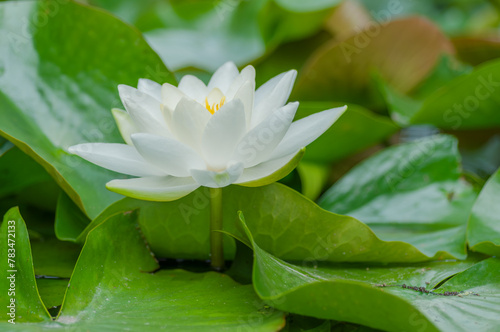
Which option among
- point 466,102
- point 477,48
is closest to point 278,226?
point 466,102

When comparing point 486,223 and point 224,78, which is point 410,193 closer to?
point 486,223

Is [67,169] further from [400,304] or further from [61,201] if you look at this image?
[400,304]

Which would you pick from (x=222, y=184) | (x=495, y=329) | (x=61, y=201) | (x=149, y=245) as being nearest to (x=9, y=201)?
(x=61, y=201)

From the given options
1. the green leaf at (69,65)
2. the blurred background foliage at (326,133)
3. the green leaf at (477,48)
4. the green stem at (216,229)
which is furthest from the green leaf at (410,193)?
the green leaf at (477,48)

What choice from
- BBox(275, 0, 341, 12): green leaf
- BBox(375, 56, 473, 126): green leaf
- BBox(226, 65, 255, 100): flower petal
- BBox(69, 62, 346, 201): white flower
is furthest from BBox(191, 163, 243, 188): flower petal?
BBox(275, 0, 341, 12): green leaf

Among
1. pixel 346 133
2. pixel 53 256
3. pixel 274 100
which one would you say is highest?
pixel 274 100

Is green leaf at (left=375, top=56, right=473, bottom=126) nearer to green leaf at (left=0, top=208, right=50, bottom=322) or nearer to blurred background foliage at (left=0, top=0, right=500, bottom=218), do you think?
blurred background foliage at (left=0, top=0, right=500, bottom=218)

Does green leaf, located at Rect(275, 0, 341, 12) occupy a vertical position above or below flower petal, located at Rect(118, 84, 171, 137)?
above
